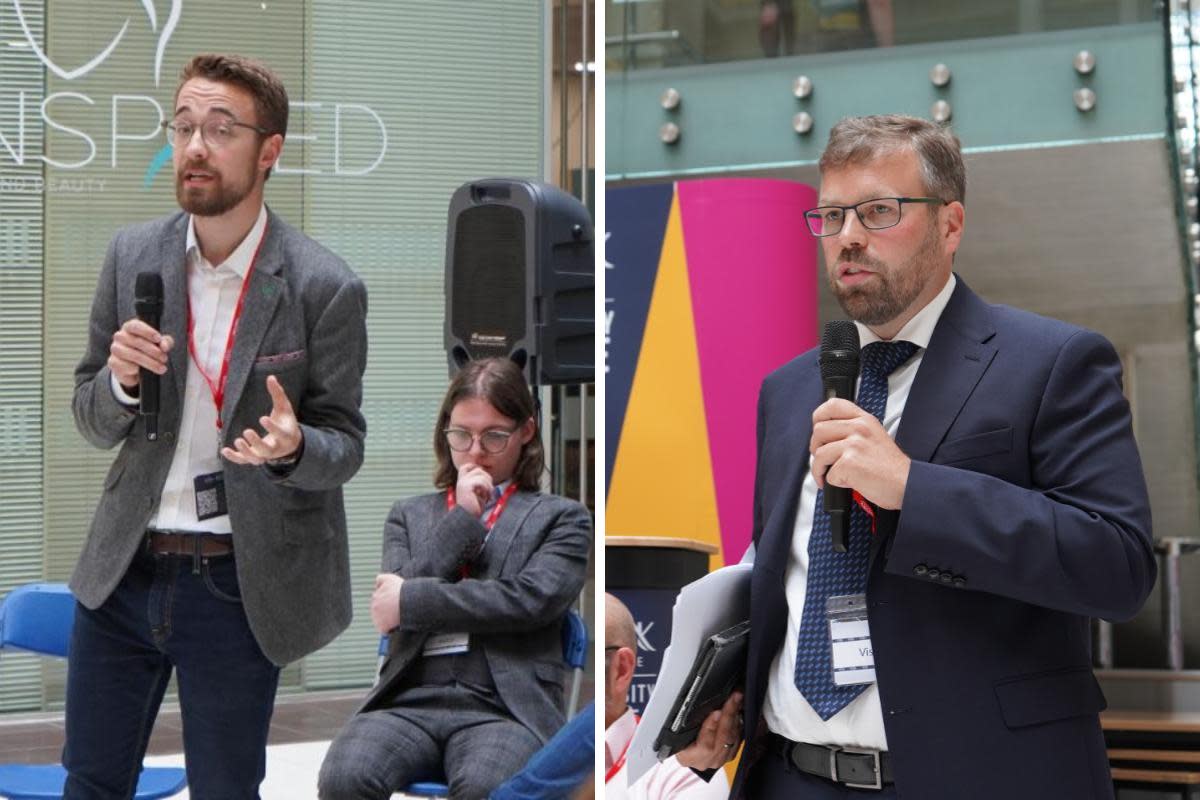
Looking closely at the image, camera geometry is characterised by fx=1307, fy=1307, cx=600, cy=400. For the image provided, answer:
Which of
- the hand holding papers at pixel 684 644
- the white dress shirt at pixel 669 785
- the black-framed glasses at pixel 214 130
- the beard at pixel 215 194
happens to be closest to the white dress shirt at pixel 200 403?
the beard at pixel 215 194

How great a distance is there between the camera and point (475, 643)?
227 cm

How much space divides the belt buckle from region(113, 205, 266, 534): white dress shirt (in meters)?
1.29

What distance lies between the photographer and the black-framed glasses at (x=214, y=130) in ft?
8.25

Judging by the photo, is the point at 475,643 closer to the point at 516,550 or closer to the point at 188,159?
the point at 516,550

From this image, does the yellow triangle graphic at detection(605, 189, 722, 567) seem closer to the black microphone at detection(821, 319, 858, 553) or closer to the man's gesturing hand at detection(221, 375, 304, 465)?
the man's gesturing hand at detection(221, 375, 304, 465)

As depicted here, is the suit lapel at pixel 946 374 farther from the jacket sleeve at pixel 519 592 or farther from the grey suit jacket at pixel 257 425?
the grey suit jacket at pixel 257 425

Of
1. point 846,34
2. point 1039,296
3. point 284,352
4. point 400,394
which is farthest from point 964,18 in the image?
Answer: point 284,352

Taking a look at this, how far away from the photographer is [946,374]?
1464mm

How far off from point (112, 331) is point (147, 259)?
6.5 inches

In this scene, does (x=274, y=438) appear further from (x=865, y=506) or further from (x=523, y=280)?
(x=865, y=506)

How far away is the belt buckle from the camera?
1457mm

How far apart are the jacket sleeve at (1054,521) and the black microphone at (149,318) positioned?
137 cm

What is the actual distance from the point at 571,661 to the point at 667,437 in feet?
2.10

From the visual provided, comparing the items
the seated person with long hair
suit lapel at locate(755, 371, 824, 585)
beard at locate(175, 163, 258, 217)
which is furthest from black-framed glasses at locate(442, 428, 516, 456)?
suit lapel at locate(755, 371, 824, 585)
